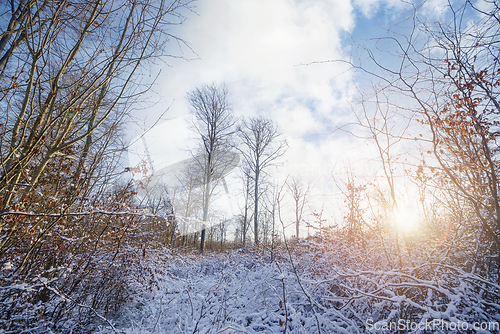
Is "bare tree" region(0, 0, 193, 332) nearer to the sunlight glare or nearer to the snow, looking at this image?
the snow

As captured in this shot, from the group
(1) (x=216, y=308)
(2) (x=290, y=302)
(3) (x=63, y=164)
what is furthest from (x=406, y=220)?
(3) (x=63, y=164)

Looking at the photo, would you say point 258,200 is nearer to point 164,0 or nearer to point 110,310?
point 110,310

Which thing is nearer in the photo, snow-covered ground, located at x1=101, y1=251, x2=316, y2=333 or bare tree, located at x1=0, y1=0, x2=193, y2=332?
bare tree, located at x1=0, y1=0, x2=193, y2=332

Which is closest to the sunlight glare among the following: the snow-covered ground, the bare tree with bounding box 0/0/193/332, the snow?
the snow

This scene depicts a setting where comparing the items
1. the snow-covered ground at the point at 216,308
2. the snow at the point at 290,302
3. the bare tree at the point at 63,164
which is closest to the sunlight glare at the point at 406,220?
the snow at the point at 290,302

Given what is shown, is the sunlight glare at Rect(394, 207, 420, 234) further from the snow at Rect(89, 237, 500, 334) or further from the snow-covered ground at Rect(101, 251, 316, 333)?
the snow-covered ground at Rect(101, 251, 316, 333)

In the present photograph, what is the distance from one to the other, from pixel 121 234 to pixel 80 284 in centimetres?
85

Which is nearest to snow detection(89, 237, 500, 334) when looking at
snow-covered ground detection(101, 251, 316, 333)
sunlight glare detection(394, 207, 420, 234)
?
snow-covered ground detection(101, 251, 316, 333)

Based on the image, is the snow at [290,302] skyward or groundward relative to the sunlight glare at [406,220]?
groundward

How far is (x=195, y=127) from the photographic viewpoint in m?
12.2

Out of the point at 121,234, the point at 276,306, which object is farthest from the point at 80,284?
the point at 276,306

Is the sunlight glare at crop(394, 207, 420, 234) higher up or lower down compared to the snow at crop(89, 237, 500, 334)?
higher up

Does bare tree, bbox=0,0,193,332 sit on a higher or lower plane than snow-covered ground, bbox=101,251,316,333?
higher

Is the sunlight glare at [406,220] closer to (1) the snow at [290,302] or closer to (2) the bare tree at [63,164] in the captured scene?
(1) the snow at [290,302]
